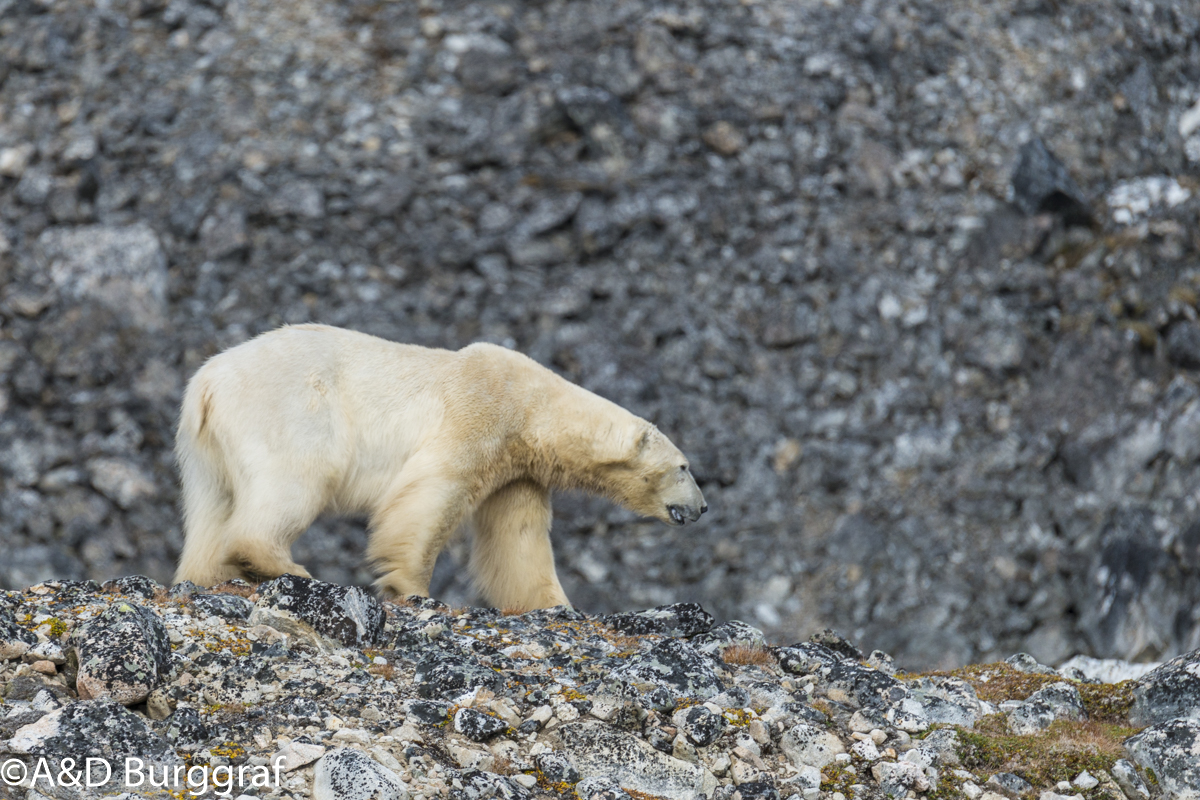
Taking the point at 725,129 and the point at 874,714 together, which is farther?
the point at 725,129

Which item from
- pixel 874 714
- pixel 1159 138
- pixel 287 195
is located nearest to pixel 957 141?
pixel 1159 138

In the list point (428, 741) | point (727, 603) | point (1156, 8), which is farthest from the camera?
point (1156, 8)

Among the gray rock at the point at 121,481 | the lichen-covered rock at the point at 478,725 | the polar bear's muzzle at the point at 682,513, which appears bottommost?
the gray rock at the point at 121,481

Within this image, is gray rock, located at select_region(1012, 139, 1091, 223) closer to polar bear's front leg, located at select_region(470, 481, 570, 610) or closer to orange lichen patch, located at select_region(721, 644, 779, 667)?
polar bear's front leg, located at select_region(470, 481, 570, 610)

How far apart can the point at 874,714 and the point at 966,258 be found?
39.5 feet

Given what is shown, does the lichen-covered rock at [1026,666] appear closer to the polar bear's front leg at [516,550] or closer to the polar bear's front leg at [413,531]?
the polar bear's front leg at [516,550]

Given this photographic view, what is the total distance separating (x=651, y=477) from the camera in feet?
23.6

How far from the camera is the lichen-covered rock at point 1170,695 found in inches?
186

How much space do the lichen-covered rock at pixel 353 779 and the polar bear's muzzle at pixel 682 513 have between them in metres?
3.85

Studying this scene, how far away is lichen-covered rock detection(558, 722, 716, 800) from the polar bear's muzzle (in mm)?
3244

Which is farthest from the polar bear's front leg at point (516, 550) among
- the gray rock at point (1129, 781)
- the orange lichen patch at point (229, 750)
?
the gray rock at point (1129, 781)

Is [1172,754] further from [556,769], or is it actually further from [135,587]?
[135,587]

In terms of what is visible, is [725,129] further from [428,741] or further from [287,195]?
[428,741]

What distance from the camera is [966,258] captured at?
15500 millimetres
